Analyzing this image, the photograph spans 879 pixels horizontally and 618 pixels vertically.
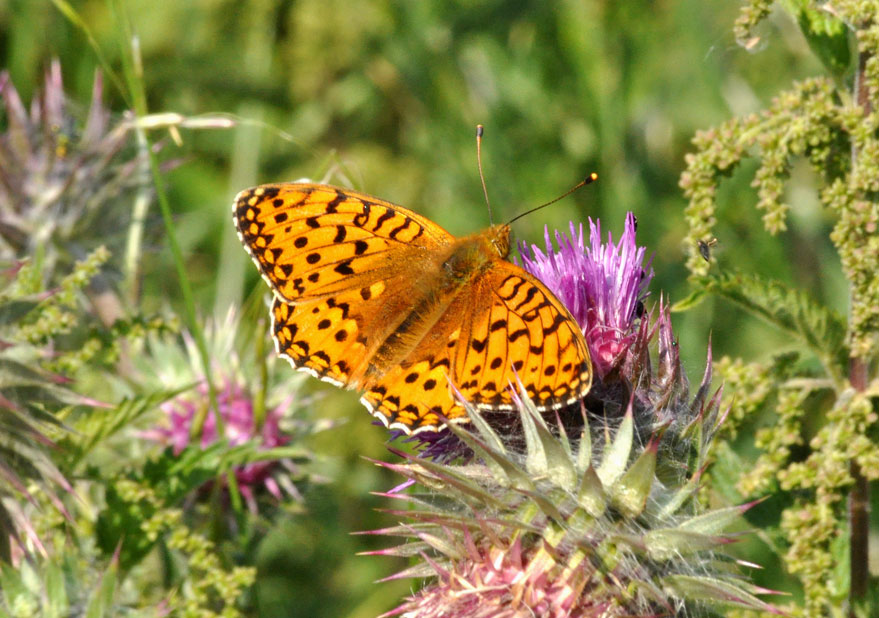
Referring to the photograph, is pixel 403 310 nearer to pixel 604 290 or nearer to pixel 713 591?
pixel 604 290

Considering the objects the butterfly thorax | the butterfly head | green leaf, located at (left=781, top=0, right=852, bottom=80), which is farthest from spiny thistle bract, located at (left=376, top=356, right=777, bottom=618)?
green leaf, located at (left=781, top=0, right=852, bottom=80)

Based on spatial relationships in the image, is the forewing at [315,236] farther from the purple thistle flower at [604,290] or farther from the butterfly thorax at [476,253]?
the purple thistle flower at [604,290]

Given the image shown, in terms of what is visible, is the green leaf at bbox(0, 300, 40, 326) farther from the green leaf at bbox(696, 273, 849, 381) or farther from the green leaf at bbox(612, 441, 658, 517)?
the green leaf at bbox(696, 273, 849, 381)

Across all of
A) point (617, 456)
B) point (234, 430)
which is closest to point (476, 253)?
point (617, 456)

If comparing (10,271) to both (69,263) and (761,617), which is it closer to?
(69,263)

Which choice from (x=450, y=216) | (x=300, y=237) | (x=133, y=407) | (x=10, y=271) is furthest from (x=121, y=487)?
(x=450, y=216)
